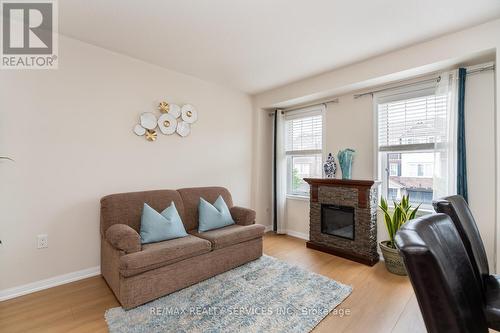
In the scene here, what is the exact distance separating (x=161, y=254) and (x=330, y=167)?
250cm

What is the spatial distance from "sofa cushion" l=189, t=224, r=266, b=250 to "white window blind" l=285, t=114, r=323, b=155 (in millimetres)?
1750

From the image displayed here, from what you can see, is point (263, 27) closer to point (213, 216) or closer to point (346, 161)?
point (346, 161)

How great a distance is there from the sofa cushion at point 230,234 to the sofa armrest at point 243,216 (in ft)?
0.36

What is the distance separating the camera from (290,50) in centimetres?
266

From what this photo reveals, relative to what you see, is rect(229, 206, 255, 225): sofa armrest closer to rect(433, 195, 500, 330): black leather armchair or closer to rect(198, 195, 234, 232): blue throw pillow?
rect(198, 195, 234, 232): blue throw pillow

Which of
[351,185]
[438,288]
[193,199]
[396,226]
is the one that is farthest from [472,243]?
[193,199]

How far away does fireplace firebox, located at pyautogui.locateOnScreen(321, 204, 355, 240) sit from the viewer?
317 cm

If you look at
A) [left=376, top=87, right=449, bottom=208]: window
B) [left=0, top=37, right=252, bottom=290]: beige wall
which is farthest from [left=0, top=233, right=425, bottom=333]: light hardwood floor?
[left=376, top=87, right=449, bottom=208]: window

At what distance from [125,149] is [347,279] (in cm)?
289

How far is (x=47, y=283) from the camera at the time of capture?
2.32 metres

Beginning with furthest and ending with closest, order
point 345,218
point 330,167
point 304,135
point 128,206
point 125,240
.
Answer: point 304,135
point 330,167
point 345,218
point 128,206
point 125,240

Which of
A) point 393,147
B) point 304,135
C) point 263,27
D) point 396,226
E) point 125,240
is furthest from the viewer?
point 304,135

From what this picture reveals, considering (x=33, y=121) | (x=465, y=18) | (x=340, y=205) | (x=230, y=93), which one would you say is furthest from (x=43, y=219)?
(x=465, y=18)

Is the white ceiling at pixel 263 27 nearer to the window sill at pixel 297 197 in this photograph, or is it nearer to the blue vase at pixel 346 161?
the blue vase at pixel 346 161
